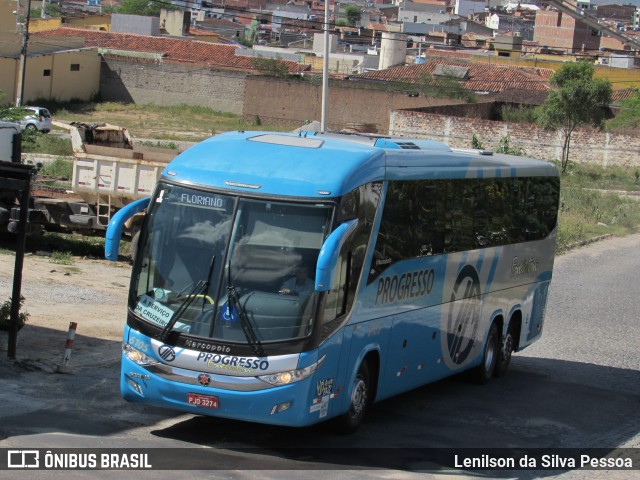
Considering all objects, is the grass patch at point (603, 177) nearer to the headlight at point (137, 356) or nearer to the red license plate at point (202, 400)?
the headlight at point (137, 356)

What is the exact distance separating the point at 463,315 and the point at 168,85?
59550 mm

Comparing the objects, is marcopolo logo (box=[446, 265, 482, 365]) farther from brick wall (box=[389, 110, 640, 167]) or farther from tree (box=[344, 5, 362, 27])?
tree (box=[344, 5, 362, 27])

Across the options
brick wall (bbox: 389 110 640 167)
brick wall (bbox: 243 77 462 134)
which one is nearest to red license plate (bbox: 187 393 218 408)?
brick wall (bbox: 389 110 640 167)

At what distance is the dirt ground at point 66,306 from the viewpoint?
573 inches

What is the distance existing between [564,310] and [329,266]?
13818mm

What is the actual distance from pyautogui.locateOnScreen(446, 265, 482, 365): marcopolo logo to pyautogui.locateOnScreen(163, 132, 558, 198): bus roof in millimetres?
1929

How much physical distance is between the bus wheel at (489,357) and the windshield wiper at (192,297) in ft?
20.0

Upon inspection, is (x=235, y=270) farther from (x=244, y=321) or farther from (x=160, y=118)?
(x=160, y=118)

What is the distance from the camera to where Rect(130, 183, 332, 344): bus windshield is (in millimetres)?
10258

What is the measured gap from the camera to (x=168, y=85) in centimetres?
7150

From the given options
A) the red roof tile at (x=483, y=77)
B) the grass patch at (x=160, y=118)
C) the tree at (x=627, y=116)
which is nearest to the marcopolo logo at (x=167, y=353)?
the grass patch at (x=160, y=118)

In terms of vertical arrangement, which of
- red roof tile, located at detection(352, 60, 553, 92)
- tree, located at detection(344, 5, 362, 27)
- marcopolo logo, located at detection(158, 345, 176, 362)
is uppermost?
tree, located at detection(344, 5, 362, 27)

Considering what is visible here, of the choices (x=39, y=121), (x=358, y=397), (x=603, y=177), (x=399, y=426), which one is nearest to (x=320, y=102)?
(x=39, y=121)

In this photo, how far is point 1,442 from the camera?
9.83 metres
